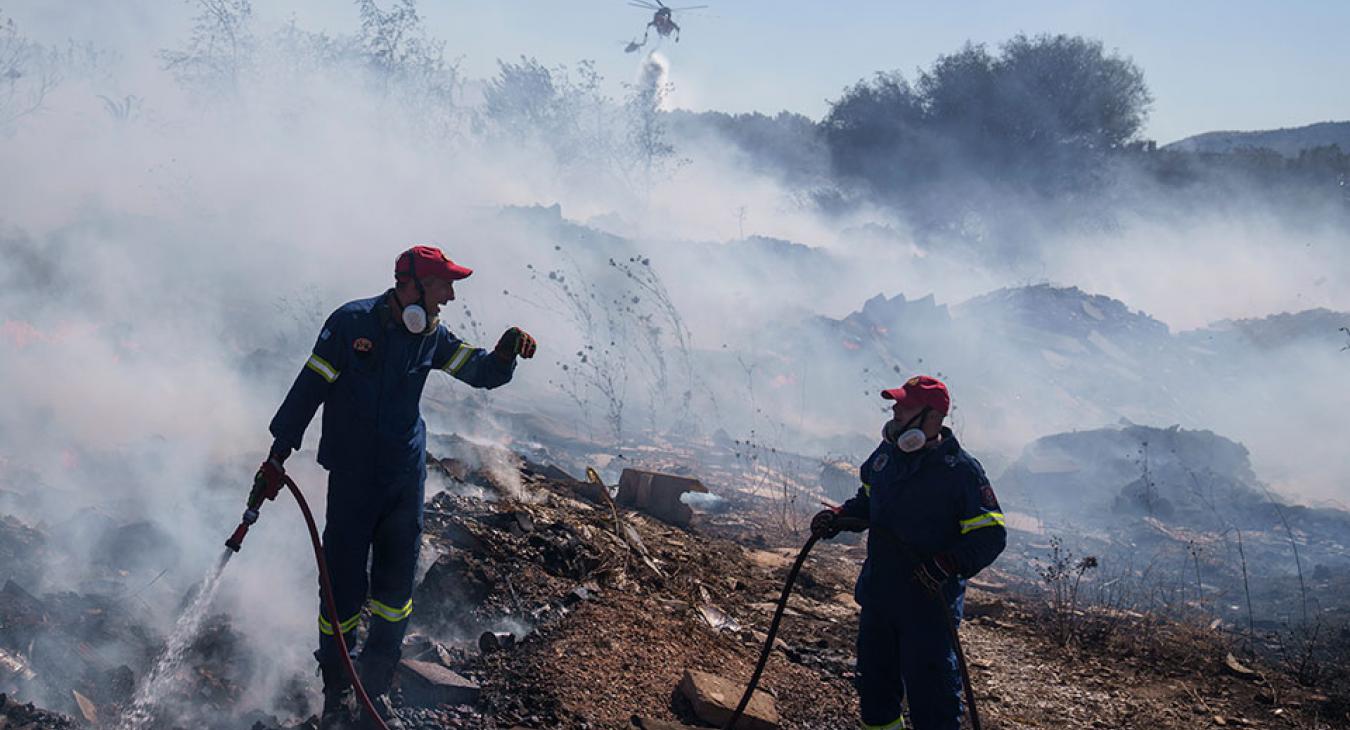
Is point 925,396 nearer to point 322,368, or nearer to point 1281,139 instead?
point 322,368

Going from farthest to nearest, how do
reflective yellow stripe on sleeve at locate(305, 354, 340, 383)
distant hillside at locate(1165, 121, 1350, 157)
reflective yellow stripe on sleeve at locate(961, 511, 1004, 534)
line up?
1. distant hillside at locate(1165, 121, 1350, 157)
2. reflective yellow stripe on sleeve at locate(305, 354, 340, 383)
3. reflective yellow stripe on sleeve at locate(961, 511, 1004, 534)

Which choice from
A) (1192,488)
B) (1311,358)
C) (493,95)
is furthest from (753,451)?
A: (493,95)

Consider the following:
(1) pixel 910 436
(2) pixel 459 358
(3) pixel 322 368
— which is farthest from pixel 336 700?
(1) pixel 910 436

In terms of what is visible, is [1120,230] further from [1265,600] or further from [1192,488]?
[1265,600]

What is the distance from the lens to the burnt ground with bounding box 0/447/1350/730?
4.21m

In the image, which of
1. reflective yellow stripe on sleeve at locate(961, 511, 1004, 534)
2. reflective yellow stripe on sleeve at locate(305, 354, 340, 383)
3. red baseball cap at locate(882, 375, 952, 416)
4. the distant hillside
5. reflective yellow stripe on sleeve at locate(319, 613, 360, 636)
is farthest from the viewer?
the distant hillside

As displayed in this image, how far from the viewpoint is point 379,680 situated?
3.88 m

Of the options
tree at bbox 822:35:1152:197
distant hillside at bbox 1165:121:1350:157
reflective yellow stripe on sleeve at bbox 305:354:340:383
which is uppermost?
distant hillside at bbox 1165:121:1350:157

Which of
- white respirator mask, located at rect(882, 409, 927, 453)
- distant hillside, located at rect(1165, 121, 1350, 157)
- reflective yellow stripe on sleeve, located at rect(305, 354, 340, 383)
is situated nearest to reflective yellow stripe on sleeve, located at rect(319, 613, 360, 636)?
reflective yellow stripe on sleeve, located at rect(305, 354, 340, 383)

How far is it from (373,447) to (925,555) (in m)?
2.38

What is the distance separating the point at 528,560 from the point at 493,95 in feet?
93.1

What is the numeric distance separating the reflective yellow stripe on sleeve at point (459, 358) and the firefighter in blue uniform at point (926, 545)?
198cm

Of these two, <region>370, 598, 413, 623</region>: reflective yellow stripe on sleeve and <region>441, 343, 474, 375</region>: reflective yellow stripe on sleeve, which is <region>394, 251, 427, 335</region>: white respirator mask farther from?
<region>370, 598, 413, 623</region>: reflective yellow stripe on sleeve

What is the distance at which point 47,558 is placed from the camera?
5172 mm
